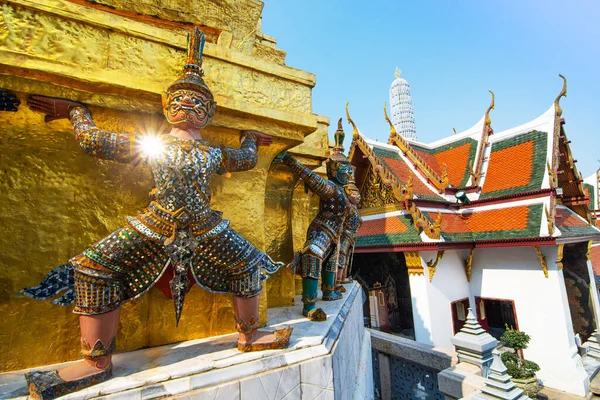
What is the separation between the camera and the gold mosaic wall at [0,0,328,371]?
1611 millimetres

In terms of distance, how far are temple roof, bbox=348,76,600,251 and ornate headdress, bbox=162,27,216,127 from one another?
6514mm

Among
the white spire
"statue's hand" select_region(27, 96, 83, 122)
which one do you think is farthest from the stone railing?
the white spire

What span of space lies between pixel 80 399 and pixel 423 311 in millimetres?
7491

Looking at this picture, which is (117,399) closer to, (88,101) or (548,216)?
(88,101)

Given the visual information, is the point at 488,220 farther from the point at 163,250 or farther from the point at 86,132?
the point at 86,132

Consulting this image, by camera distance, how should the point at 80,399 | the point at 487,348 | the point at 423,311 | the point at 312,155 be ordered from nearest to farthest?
the point at 80,399, the point at 312,155, the point at 487,348, the point at 423,311

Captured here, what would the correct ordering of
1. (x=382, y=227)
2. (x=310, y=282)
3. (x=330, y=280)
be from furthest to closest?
(x=382, y=227) < (x=330, y=280) < (x=310, y=282)

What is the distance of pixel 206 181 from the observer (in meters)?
1.72

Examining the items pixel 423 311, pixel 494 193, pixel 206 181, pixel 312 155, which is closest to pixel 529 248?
pixel 494 193

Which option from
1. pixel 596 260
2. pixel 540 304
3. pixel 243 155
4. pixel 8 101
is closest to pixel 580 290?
pixel 540 304

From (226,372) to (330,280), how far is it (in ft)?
5.76

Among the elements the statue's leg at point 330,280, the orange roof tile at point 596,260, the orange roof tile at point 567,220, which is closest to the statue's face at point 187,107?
the statue's leg at point 330,280

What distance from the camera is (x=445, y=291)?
7.61 m

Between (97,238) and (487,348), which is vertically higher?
(97,238)
